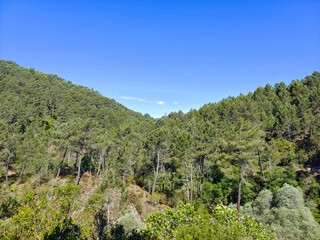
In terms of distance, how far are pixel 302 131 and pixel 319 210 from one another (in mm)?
41658

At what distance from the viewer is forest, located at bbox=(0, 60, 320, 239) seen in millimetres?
9000

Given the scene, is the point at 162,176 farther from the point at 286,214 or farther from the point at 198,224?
the point at 198,224

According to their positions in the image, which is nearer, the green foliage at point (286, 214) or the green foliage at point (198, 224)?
the green foliage at point (198, 224)

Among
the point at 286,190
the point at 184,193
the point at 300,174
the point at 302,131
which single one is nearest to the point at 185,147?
Answer: the point at 184,193

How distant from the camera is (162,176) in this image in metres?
36.8

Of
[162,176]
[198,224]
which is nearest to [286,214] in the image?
[198,224]

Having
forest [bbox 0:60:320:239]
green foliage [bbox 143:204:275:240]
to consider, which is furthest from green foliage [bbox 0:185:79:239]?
green foliage [bbox 143:204:275:240]

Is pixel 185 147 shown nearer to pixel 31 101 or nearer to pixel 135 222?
pixel 135 222

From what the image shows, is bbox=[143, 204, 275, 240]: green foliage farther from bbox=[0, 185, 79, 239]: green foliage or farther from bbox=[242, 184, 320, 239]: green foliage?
bbox=[242, 184, 320, 239]: green foliage

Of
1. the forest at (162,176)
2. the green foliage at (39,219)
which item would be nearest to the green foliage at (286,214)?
the forest at (162,176)

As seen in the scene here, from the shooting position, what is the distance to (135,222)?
1728 cm

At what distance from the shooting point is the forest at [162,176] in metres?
9.00

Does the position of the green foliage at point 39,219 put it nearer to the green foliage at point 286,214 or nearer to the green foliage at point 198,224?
the green foliage at point 198,224

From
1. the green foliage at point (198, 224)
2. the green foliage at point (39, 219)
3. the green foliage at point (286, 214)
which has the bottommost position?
the green foliage at point (286, 214)
